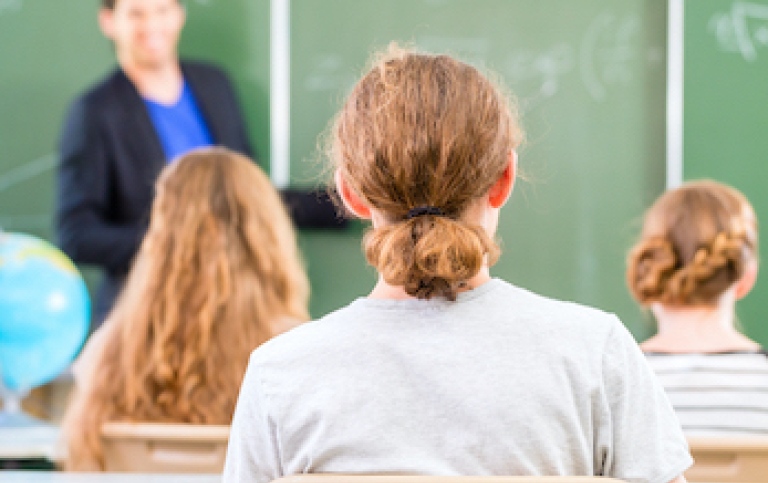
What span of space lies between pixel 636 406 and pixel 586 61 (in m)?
2.37

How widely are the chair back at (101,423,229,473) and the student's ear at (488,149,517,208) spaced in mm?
810

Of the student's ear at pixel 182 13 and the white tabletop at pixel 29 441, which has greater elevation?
the student's ear at pixel 182 13

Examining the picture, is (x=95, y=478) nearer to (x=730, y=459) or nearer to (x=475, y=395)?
(x=475, y=395)

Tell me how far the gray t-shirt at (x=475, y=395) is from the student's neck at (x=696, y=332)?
40.1 inches

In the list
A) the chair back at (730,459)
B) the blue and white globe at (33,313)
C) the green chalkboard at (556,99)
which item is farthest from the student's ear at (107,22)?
the chair back at (730,459)

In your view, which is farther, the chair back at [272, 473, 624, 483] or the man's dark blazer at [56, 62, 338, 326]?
the man's dark blazer at [56, 62, 338, 326]

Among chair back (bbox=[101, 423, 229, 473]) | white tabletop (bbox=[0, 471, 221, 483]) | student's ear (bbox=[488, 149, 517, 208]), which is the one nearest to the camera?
student's ear (bbox=[488, 149, 517, 208])

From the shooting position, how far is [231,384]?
209cm

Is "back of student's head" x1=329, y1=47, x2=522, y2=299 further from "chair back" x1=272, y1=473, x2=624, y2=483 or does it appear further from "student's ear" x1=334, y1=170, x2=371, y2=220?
"chair back" x1=272, y1=473, x2=624, y2=483

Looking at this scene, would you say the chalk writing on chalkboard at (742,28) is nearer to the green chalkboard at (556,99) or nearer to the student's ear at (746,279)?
the green chalkboard at (556,99)

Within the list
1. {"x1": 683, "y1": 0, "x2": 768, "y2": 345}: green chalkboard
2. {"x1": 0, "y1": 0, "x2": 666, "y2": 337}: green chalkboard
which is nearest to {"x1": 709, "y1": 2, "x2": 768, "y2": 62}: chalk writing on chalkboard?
{"x1": 683, "y1": 0, "x2": 768, "y2": 345}: green chalkboard

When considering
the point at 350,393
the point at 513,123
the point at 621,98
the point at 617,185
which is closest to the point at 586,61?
the point at 621,98

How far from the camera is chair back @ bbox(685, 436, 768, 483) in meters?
1.54

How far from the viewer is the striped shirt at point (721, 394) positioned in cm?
186
